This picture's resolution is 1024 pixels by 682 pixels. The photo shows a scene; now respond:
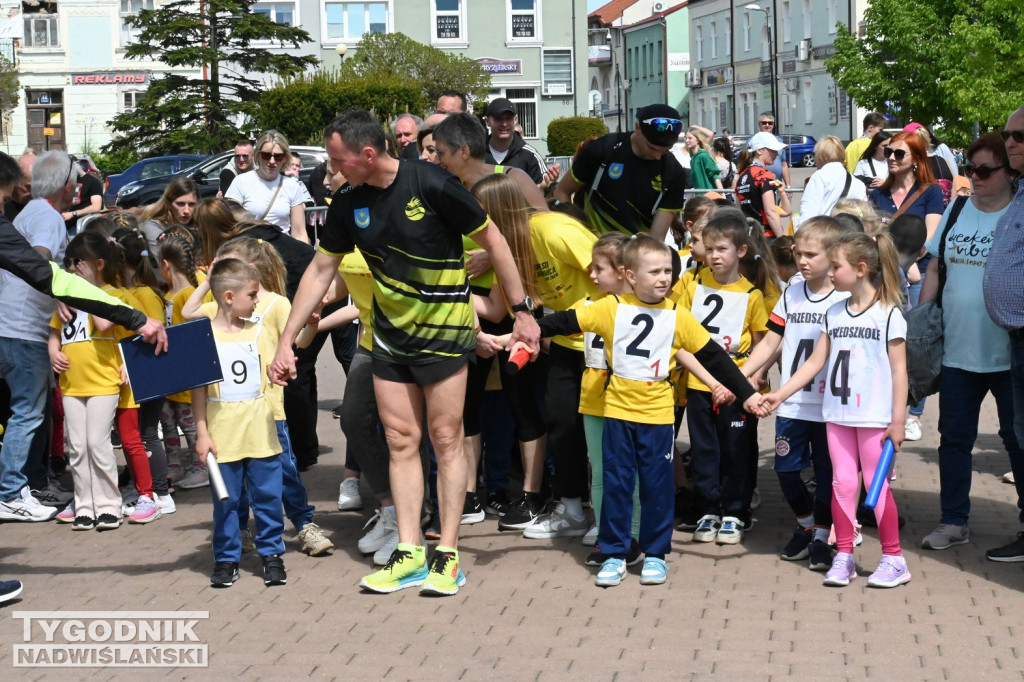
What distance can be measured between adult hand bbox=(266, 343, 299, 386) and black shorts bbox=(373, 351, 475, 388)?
0.39m

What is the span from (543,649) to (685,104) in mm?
85289

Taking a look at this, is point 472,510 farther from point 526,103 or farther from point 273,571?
point 526,103

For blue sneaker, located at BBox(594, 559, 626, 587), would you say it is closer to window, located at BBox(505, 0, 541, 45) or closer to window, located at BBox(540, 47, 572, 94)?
window, located at BBox(540, 47, 572, 94)

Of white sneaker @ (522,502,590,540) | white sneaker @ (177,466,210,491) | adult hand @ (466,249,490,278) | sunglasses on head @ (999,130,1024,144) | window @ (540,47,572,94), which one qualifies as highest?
window @ (540,47,572,94)

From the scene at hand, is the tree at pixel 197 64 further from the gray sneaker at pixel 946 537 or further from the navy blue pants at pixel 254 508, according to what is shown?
the gray sneaker at pixel 946 537

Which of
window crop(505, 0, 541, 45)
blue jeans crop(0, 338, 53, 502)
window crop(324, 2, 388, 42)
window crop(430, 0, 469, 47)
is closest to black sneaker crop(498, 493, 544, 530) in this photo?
blue jeans crop(0, 338, 53, 502)

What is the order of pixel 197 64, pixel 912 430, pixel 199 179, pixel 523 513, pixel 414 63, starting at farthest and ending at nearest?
pixel 414 63
pixel 197 64
pixel 199 179
pixel 912 430
pixel 523 513

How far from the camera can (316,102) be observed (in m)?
44.1

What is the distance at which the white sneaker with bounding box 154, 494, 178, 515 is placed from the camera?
25.6ft

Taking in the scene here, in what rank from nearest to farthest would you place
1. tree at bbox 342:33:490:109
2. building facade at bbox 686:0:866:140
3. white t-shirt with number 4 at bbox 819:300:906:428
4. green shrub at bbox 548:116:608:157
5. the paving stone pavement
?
the paving stone pavement
white t-shirt with number 4 at bbox 819:300:906:428
tree at bbox 342:33:490:109
green shrub at bbox 548:116:608:157
building facade at bbox 686:0:866:140

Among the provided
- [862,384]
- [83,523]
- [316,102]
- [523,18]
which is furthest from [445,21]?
[862,384]

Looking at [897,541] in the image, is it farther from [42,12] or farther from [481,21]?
[42,12]

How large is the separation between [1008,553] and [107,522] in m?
4.77

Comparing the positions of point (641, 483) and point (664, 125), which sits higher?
point (664, 125)
